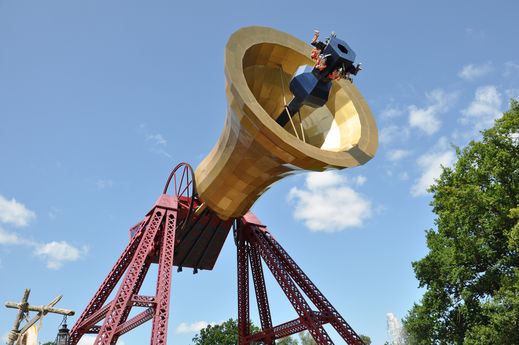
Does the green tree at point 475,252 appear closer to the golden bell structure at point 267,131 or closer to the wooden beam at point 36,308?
the golden bell structure at point 267,131

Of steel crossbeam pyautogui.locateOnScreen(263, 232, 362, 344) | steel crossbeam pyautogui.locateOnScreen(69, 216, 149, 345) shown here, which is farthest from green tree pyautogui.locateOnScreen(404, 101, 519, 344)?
steel crossbeam pyautogui.locateOnScreen(69, 216, 149, 345)

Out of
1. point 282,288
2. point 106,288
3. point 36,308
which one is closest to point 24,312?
point 36,308

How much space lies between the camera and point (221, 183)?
1689 centimetres

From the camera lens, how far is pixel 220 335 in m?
42.7

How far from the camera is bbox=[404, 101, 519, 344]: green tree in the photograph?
60.1ft

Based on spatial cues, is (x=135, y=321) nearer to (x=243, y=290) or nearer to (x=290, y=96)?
(x=243, y=290)

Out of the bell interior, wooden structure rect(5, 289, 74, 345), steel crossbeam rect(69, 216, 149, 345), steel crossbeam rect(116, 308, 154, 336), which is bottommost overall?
wooden structure rect(5, 289, 74, 345)

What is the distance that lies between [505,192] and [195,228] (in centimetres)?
1502

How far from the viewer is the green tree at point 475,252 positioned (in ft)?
60.1

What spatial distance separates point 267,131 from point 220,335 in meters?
35.0

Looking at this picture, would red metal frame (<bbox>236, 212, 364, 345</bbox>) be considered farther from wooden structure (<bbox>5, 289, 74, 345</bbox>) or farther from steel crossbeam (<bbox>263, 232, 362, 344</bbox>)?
wooden structure (<bbox>5, 289, 74, 345</bbox>)

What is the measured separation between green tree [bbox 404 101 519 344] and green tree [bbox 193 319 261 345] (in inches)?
912

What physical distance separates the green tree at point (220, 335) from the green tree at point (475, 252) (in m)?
23.2

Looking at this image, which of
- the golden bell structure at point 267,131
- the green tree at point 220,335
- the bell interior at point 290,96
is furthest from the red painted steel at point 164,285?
the green tree at point 220,335
